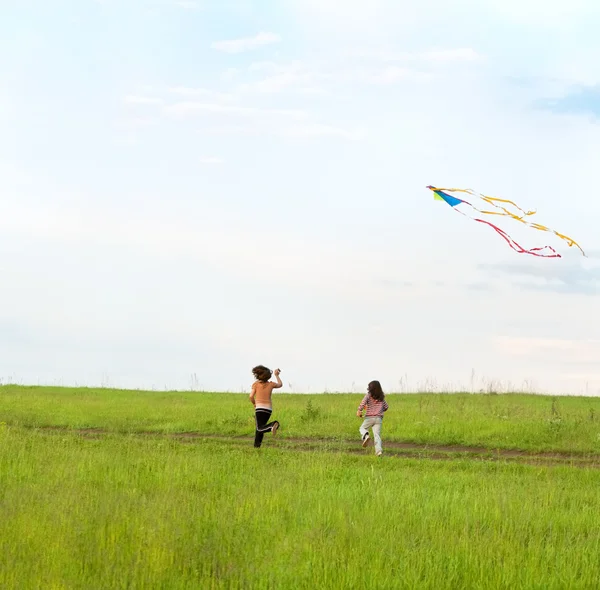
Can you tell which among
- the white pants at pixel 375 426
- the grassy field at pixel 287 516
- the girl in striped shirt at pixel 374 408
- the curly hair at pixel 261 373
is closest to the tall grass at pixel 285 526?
the grassy field at pixel 287 516

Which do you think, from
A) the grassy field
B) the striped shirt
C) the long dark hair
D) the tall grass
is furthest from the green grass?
the tall grass

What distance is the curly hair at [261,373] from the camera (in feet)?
61.9

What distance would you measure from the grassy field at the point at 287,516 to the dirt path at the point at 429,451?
0.55 ft

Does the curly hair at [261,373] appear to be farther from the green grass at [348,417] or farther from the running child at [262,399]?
the green grass at [348,417]

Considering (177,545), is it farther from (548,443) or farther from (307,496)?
(548,443)

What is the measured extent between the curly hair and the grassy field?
1530mm

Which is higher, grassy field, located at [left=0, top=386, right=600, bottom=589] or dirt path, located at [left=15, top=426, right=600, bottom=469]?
dirt path, located at [left=15, top=426, right=600, bottom=469]

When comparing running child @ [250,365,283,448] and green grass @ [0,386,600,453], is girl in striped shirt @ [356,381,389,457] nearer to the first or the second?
running child @ [250,365,283,448]

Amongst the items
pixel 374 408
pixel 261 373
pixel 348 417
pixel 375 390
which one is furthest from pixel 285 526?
pixel 348 417

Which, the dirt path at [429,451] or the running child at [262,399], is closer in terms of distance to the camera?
the dirt path at [429,451]

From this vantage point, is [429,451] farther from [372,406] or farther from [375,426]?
[372,406]

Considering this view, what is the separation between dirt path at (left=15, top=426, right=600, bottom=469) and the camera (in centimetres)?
1789

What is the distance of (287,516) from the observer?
10266mm

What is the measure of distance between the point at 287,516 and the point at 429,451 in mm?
8998
